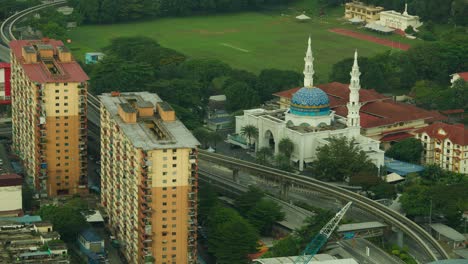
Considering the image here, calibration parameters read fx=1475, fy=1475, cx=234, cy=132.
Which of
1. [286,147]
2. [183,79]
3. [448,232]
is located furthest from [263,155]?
[183,79]

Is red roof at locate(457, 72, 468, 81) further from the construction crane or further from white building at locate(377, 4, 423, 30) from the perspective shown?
the construction crane

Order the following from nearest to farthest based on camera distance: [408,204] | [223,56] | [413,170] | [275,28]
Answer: [408,204]
[413,170]
[223,56]
[275,28]

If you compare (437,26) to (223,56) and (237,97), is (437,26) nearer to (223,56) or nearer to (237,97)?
(223,56)

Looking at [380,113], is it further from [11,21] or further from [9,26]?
[11,21]

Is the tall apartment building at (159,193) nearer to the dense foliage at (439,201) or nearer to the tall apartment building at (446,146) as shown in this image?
the dense foliage at (439,201)

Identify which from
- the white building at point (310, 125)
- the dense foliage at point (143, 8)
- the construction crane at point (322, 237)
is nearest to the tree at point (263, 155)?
the white building at point (310, 125)

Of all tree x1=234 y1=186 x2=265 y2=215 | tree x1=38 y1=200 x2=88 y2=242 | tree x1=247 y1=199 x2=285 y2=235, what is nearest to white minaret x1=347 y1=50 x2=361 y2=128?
tree x1=234 y1=186 x2=265 y2=215

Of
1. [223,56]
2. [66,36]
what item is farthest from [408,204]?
[66,36]
